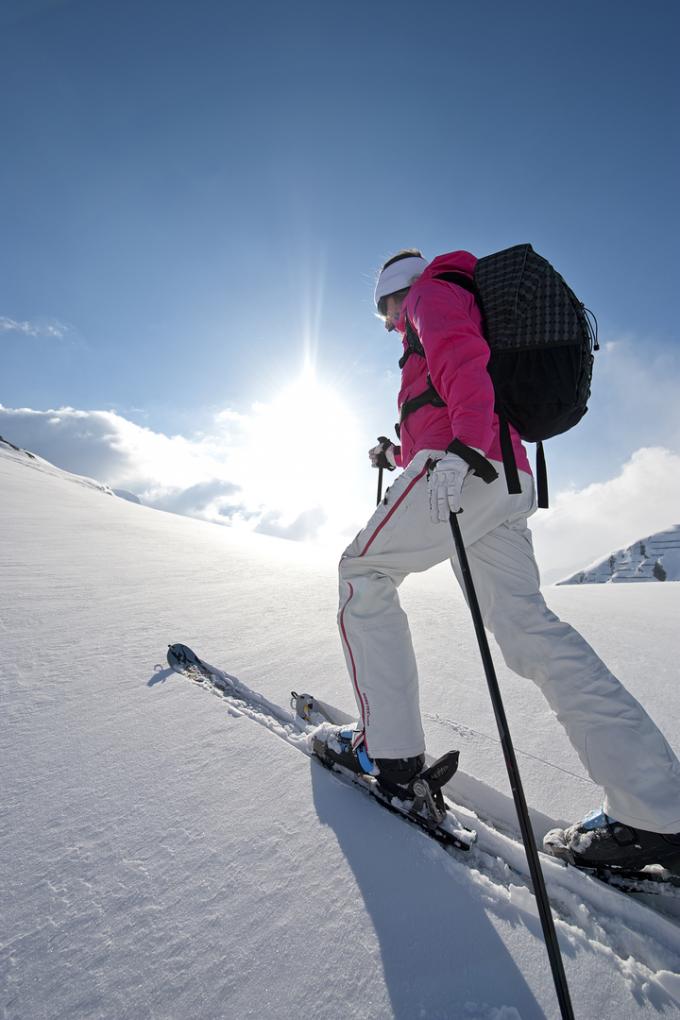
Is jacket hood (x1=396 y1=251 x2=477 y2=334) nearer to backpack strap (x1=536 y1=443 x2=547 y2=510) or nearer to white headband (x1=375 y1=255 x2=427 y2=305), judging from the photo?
white headband (x1=375 y1=255 x2=427 y2=305)

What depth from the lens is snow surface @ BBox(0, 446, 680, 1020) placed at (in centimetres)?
91

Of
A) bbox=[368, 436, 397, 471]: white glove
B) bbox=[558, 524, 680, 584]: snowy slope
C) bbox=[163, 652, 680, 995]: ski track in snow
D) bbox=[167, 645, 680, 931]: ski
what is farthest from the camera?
bbox=[558, 524, 680, 584]: snowy slope

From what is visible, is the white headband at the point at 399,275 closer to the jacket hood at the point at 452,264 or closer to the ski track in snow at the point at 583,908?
the jacket hood at the point at 452,264

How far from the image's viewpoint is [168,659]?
240cm

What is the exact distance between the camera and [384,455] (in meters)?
2.68

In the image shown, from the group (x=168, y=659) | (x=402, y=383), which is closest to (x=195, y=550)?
(x=168, y=659)

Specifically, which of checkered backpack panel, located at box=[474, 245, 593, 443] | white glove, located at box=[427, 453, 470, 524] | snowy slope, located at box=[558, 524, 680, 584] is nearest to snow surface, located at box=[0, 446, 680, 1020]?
white glove, located at box=[427, 453, 470, 524]

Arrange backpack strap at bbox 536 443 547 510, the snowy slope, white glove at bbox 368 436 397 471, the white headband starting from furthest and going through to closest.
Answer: the snowy slope → white glove at bbox 368 436 397 471 → the white headband → backpack strap at bbox 536 443 547 510

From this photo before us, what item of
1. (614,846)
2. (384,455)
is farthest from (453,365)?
(614,846)

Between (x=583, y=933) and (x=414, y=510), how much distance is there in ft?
4.22

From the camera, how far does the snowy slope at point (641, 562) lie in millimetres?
87875

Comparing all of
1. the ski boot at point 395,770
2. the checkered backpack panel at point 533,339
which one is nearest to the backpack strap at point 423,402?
the checkered backpack panel at point 533,339

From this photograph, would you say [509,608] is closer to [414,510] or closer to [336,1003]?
[414,510]

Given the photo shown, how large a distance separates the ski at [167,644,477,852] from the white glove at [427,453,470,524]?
2.92ft
